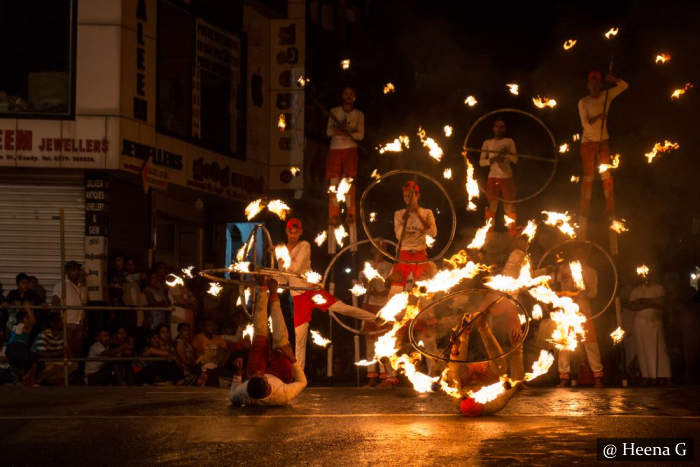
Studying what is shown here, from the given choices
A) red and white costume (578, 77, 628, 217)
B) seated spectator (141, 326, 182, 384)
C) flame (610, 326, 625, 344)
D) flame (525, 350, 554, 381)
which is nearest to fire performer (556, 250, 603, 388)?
flame (610, 326, 625, 344)

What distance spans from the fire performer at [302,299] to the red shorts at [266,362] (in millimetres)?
2572

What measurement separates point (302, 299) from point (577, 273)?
151 inches

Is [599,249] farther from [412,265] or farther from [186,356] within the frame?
[186,356]

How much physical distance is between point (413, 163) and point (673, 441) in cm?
1402

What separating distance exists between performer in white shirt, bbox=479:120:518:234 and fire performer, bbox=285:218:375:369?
9.34 ft

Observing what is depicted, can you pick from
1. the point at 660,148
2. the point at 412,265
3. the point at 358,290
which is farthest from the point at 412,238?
the point at 660,148

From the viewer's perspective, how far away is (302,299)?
14.1m

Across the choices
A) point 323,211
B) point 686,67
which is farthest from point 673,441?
point 323,211

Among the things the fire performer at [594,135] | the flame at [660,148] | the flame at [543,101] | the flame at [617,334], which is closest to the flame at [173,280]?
the flame at [543,101]

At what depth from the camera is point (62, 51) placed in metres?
18.8

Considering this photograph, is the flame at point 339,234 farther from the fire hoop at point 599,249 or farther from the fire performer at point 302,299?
the fire hoop at point 599,249

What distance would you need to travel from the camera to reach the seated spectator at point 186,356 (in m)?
15.3

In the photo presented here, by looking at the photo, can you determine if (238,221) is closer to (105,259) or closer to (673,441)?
(105,259)

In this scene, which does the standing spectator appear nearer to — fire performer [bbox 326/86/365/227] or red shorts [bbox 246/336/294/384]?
fire performer [bbox 326/86/365/227]
